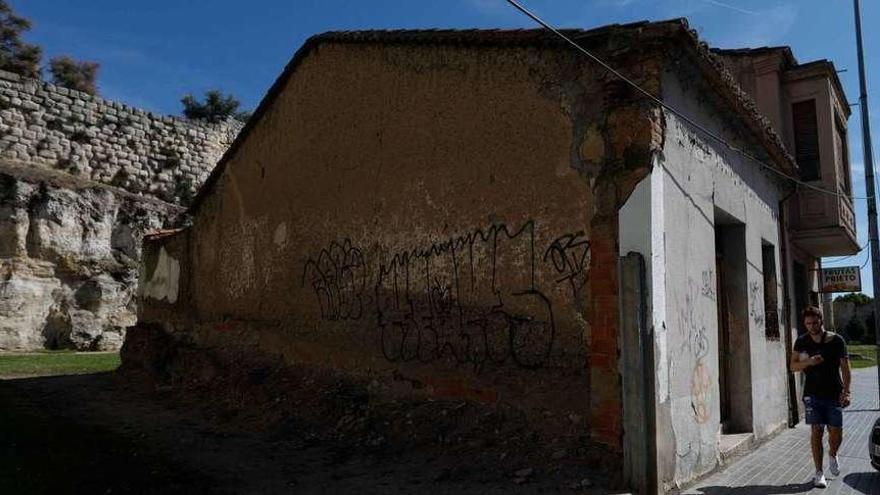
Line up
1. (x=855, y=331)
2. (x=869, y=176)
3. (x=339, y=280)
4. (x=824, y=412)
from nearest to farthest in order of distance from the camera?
(x=824, y=412) → (x=339, y=280) → (x=869, y=176) → (x=855, y=331)

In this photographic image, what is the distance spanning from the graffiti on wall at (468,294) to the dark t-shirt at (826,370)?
2530 mm

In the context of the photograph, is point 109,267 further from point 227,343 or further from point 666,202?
point 666,202

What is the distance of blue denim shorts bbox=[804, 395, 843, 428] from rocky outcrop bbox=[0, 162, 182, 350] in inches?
724

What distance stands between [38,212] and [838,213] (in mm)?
19316

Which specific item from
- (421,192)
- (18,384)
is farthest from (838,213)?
(18,384)

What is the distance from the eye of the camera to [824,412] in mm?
6141

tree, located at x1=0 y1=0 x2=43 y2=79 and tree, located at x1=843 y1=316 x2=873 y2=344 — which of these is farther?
tree, located at x1=843 y1=316 x2=873 y2=344

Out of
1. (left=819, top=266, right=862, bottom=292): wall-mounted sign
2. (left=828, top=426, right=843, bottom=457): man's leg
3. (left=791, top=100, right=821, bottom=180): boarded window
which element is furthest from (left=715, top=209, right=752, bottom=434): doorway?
(left=819, top=266, right=862, bottom=292): wall-mounted sign

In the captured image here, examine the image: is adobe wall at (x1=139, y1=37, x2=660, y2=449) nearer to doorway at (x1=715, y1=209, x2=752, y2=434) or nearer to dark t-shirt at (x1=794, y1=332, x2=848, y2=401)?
dark t-shirt at (x1=794, y1=332, x2=848, y2=401)

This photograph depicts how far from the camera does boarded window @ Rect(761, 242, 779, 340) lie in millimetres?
9562

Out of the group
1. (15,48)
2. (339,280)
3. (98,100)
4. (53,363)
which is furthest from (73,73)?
(339,280)

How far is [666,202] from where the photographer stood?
18.8 ft

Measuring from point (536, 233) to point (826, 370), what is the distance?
3.01 meters

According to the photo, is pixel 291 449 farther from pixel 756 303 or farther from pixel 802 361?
pixel 756 303
